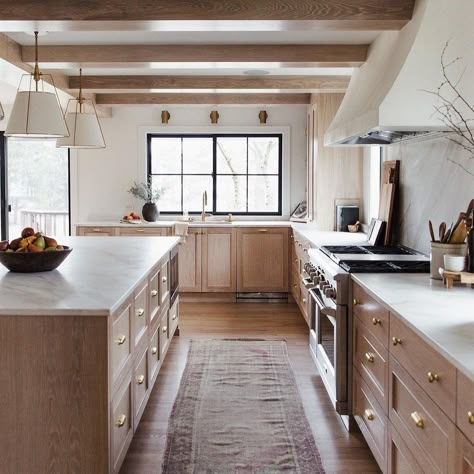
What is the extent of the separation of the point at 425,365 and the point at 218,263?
517cm

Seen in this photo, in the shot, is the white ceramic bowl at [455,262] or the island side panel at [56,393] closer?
the island side panel at [56,393]

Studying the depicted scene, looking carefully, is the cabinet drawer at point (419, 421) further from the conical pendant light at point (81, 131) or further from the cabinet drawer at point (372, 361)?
the conical pendant light at point (81, 131)

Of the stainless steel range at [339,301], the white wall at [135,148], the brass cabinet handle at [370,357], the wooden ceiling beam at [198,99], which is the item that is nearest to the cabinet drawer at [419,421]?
the brass cabinet handle at [370,357]

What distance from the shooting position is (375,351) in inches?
109

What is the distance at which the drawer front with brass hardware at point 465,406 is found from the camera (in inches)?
61.3

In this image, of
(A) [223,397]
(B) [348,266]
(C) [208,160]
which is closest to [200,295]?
(C) [208,160]

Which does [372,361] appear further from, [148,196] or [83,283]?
[148,196]

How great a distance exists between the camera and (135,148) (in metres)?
7.71

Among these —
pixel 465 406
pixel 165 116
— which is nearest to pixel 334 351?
pixel 465 406

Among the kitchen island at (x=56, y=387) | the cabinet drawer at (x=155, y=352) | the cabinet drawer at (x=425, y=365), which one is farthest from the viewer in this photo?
the cabinet drawer at (x=155, y=352)

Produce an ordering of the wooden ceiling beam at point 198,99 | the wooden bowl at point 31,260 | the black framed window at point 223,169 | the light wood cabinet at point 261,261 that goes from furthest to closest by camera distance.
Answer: the black framed window at point 223,169 < the light wood cabinet at point 261,261 < the wooden ceiling beam at point 198,99 < the wooden bowl at point 31,260

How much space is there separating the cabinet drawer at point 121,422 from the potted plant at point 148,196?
4.62 meters

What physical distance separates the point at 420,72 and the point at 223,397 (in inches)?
88.4

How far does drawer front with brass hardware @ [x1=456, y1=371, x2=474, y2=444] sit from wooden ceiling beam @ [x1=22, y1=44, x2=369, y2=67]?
10.9 ft
